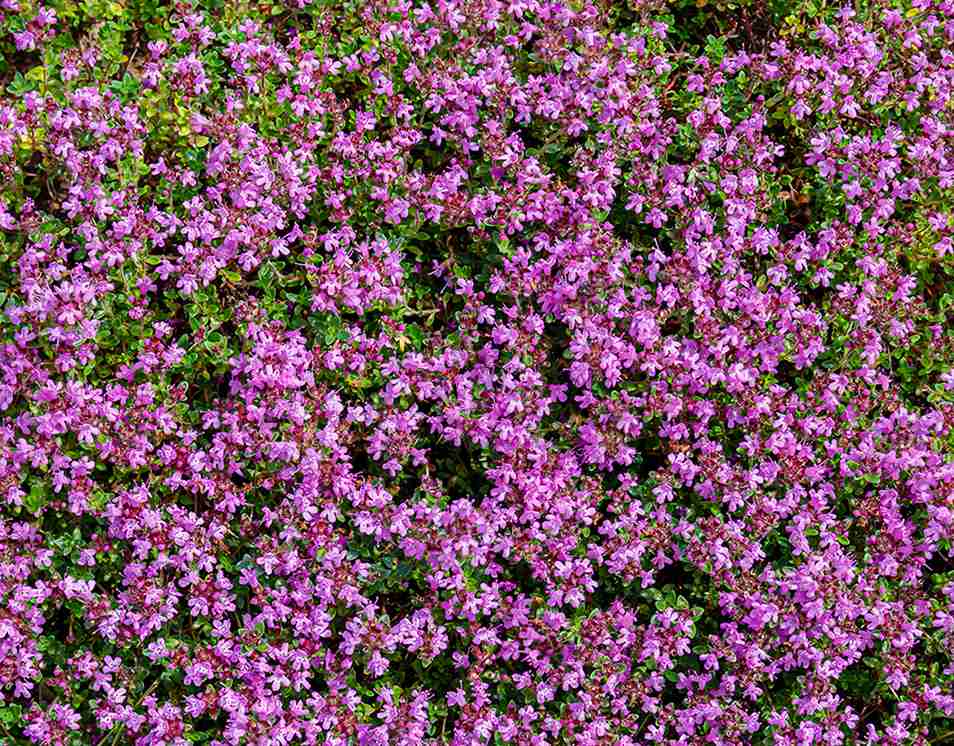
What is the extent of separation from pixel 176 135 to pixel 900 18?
126 inches

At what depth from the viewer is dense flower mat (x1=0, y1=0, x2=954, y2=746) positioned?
4.30 metres

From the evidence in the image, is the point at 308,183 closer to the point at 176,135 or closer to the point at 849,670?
the point at 176,135

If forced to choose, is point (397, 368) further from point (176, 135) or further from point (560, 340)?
point (176, 135)

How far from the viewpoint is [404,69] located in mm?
4816

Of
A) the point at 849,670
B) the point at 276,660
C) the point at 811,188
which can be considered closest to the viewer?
the point at 276,660

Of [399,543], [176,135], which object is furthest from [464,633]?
[176,135]

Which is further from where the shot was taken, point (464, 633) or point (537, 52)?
point (537, 52)

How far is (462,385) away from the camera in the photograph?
451 centimetres

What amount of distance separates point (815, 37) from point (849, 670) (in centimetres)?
272

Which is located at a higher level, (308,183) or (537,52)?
(537,52)

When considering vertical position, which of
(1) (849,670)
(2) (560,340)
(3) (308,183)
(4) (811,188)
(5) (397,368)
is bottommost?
(1) (849,670)

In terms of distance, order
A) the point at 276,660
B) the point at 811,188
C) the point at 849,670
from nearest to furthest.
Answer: the point at 276,660
the point at 849,670
the point at 811,188

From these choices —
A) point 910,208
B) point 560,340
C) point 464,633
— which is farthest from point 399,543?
point 910,208

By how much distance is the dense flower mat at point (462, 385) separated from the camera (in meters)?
4.30
